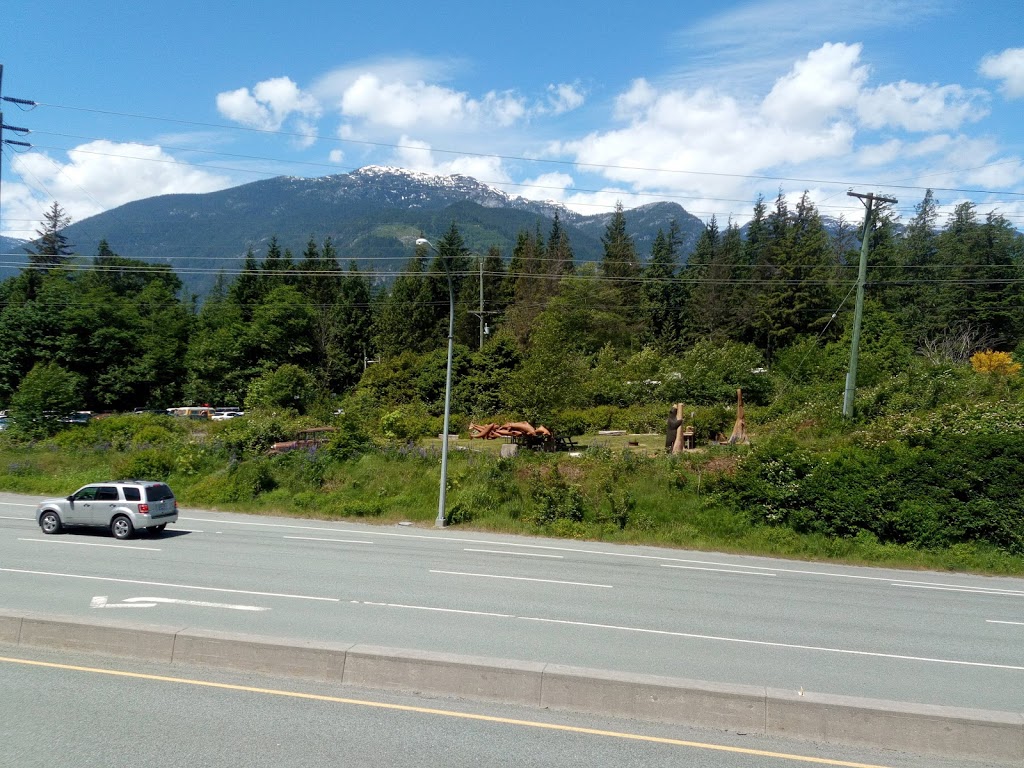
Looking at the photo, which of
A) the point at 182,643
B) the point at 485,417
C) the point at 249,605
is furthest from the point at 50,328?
the point at 182,643

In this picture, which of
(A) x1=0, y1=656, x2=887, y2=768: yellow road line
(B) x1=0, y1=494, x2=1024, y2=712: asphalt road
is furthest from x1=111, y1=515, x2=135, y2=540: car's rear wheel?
(A) x1=0, y1=656, x2=887, y2=768: yellow road line

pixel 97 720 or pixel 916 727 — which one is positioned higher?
pixel 916 727

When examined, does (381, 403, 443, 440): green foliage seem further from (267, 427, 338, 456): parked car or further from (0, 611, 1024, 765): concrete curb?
(0, 611, 1024, 765): concrete curb

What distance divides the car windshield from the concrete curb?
1341 centimetres

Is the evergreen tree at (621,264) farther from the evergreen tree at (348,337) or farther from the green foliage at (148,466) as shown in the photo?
the green foliage at (148,466)

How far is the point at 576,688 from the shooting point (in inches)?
289

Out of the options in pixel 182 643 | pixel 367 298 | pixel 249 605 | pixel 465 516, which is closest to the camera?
pixel 182 643

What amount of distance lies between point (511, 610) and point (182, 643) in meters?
6.36

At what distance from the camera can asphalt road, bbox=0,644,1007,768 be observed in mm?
6332

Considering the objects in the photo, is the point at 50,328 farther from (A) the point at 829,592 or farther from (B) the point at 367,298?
(A) the point at 829,592

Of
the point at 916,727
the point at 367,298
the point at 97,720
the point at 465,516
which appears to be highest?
the point at 367,298

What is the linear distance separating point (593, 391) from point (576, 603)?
125 ft

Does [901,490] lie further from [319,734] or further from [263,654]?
[319,734]

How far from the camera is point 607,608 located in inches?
547
